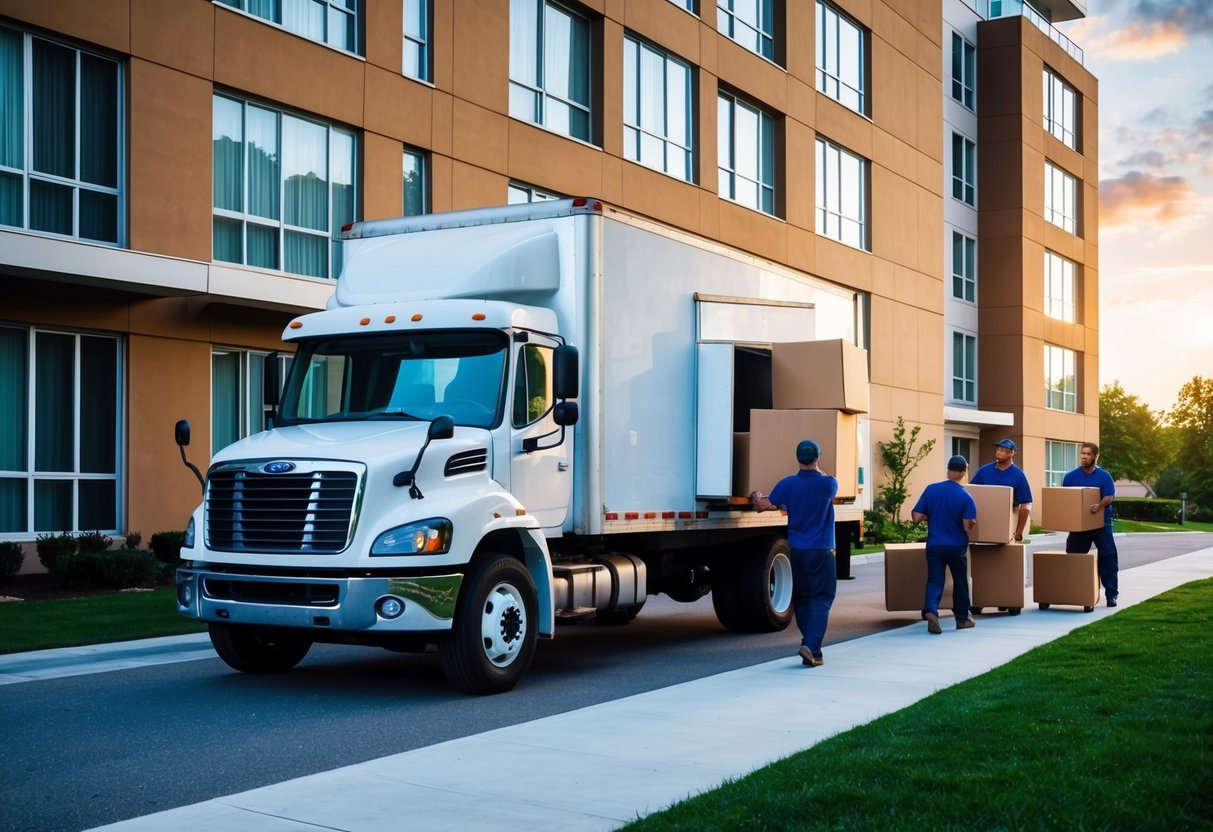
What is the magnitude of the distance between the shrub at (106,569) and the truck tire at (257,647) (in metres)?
6.30

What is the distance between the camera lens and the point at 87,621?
13.8m

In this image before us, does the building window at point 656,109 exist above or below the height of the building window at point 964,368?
above

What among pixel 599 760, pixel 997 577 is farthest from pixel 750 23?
pixel 599 760

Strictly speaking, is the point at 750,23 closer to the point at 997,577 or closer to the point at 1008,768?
the point at 997,577

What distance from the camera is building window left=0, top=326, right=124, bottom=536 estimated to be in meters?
17.7

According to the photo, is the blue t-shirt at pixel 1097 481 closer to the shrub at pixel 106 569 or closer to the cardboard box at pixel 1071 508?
the cardboard box at pixel 1071 508

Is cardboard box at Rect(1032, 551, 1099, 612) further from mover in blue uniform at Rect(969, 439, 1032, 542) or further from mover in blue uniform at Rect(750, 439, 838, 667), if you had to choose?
mover in blue uniform at Rect(750, 439, 838, 667)

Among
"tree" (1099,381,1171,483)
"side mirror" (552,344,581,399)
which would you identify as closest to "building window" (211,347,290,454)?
"side mirror" (552,344,581,399)

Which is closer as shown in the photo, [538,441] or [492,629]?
[492,629]

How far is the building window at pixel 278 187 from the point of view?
20219 millimetres

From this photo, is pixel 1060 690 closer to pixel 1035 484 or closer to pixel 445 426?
pixel 445 426

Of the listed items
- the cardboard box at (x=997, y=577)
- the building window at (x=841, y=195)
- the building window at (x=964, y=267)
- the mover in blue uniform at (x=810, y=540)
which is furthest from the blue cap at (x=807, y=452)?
the building window at (x=964, y=267)

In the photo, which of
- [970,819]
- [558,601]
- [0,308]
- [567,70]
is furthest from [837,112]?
[970,819]

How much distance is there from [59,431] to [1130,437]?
374ft
